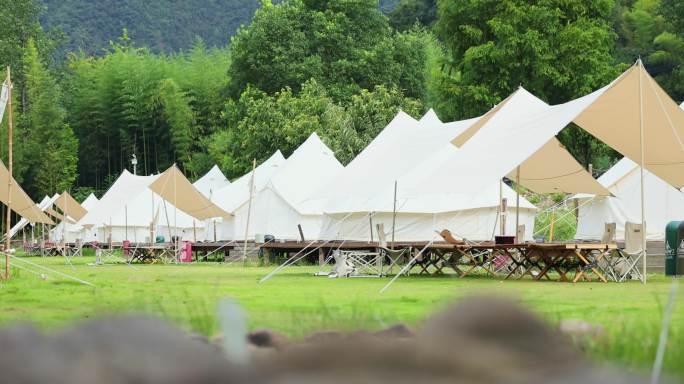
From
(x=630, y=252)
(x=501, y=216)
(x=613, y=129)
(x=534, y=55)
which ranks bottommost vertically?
(x=630, y=252)

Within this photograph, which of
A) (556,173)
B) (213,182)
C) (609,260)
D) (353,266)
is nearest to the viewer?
(609,260)

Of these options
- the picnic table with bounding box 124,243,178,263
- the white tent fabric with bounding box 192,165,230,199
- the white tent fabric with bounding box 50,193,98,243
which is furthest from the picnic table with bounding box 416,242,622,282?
the white tent fabric with bounding box 50,193,98,243

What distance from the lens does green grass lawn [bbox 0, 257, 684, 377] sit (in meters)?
2.09

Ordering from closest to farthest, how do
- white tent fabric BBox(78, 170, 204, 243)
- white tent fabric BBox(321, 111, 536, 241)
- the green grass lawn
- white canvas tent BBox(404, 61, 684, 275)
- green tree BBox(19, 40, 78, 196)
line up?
the green grass lawn
white canvas tent BBox(404, 61, 684, 275)
white tent fabric BBox(321, 111, 536, 241)
white tent fabric BBox(78, 170, 204, 243)
green tree BBox(19, 40, 78, 196)

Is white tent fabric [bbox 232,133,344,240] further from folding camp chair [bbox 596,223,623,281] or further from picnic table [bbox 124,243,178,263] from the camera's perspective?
folding camp chair [bbox 596,223,623,281]

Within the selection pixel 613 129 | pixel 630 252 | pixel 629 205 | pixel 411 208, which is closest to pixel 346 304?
pixel 630 252

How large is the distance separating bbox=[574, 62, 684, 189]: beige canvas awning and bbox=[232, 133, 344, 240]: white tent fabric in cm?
1136

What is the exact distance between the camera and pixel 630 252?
11883 millimetres

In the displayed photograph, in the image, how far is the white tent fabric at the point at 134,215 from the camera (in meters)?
31.7

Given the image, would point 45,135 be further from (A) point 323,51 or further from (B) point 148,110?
(A) point 323,51

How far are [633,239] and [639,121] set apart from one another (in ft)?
4.30

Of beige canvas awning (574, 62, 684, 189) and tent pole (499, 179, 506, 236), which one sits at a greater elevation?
beige canvas awning (574, 62, 684, 189)

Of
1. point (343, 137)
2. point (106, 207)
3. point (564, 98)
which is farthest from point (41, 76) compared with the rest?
point (564, 98)

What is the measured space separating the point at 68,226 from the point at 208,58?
11915 millimetres
